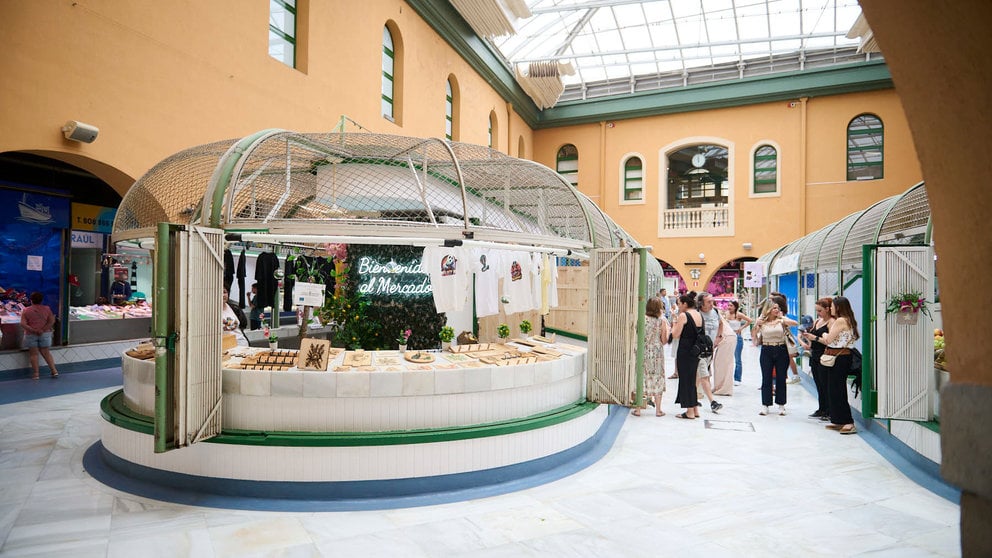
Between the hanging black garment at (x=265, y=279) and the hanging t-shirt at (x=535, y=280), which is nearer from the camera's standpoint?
the hanging black garment at (x=265, y=279)

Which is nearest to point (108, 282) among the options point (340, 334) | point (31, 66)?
point (31, 66)

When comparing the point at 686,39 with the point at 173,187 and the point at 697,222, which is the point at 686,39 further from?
the point at 173,187

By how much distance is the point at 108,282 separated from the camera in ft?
40.5

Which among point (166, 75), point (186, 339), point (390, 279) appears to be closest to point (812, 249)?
point (390, 279)

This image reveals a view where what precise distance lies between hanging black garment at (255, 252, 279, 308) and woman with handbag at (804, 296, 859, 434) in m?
7.28

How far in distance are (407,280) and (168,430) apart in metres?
4.19

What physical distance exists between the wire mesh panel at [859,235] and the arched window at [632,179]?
51.0ft

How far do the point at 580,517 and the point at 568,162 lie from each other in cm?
2324

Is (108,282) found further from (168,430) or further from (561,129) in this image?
(561,129)

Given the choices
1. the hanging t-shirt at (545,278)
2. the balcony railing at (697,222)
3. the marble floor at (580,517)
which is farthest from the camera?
the balcony railing at (697,222)

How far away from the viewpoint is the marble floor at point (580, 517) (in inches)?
171

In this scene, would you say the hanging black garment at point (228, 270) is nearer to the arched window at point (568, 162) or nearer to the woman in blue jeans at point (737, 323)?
the woman in blue jeans at point (737, 323)

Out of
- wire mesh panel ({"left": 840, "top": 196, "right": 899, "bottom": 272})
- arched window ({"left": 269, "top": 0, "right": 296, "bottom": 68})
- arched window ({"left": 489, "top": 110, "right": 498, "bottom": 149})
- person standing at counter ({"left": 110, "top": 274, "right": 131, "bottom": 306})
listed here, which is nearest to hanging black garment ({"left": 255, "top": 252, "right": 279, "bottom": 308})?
arched window ({"left": 269, "top": 0, "right": 296, "bottom": 68})

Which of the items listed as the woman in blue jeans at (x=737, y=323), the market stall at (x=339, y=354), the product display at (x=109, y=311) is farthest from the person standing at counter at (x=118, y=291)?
the woman in blue jeans at (x=737, y=323)
